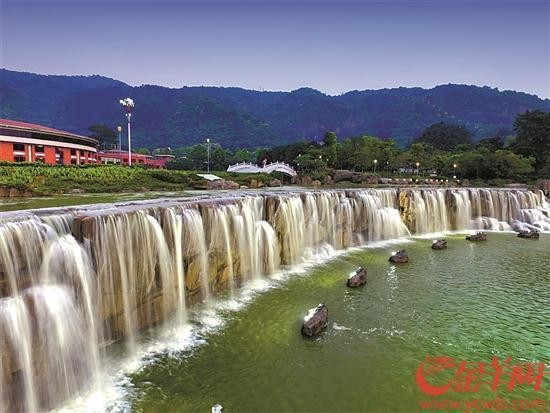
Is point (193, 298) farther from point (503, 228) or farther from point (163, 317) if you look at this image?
point (503, 228)

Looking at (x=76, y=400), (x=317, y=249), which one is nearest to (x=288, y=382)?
(x=76, y=400)

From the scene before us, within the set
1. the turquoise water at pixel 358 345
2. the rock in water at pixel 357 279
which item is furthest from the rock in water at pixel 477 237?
the rock in water at pixel 357 279

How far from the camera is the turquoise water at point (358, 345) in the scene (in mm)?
9461

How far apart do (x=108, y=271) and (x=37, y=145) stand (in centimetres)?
6596

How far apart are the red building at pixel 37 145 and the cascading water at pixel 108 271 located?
5381cm

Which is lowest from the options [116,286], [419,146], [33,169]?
[116,286]

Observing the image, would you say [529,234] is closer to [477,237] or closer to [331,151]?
[477,237]

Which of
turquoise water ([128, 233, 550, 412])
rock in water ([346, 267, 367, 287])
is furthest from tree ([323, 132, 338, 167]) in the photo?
rock in water ([346, 267, 367, 287])

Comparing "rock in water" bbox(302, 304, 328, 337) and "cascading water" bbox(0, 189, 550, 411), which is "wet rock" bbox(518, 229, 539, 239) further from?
"rock in water" bbox(302, 304, 328, 337)

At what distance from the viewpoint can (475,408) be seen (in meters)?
9.05

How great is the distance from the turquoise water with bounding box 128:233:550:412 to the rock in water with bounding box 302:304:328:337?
26cm

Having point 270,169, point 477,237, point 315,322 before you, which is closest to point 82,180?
point 315,322

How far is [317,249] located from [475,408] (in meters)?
16.5

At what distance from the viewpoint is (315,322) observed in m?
12.9
